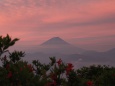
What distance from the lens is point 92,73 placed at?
46062 mm

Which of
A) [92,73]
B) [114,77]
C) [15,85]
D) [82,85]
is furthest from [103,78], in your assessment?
[92,73]

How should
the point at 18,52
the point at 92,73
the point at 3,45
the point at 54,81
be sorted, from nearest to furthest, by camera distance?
the point at 54,81 → the point at 3,45 → the point at 18,52 → the point at 92,73

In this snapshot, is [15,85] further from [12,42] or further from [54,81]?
[12,42]

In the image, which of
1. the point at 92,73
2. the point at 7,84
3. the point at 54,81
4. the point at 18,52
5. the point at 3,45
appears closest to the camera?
the point at 54,81

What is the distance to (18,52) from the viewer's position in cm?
2784

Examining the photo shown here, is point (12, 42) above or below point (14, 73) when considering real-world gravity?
above

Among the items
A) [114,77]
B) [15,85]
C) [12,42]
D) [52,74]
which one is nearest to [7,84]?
[15,85]

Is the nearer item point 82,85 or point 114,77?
point 82,85

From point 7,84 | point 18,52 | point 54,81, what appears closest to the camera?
point 54,81

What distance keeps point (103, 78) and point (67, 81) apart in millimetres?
Answer: 8550

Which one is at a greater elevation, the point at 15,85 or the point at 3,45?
the point at 3,45

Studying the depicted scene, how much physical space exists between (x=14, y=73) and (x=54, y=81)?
140 inches

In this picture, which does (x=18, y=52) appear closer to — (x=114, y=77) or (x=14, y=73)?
(x=14, y=73)

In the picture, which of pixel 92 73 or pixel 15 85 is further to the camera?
pixel 92 73
